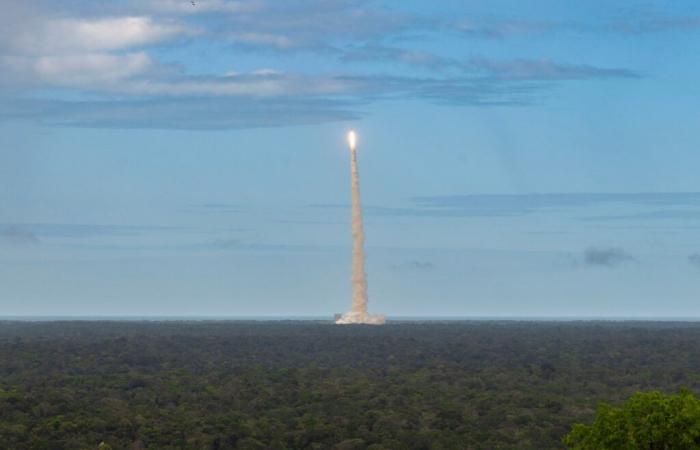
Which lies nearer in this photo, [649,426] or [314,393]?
[649,426]

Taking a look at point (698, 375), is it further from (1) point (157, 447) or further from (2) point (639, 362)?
(1) point (157, 447)

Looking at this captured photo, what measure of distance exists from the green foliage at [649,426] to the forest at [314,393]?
34388mm

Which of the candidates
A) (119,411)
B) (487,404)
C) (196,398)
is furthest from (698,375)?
(119,411)

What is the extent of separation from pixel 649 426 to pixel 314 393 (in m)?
68.9

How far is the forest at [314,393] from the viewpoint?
282 ft

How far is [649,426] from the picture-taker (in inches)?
1817

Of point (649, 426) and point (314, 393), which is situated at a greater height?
point (649, 426)

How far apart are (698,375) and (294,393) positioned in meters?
49.3

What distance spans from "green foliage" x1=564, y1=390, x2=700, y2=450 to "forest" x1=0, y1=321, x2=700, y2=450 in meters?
34.4

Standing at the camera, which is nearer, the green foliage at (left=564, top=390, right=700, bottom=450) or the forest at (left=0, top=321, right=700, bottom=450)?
the green foliage at (left=564, top=390, right=700, bottom=450)

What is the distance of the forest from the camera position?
86062 millimetres

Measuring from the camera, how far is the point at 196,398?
112375 millimetres

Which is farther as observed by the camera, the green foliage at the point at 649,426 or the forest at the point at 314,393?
the forest at the point at 314,393

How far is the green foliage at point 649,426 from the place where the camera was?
45562 millimetres
